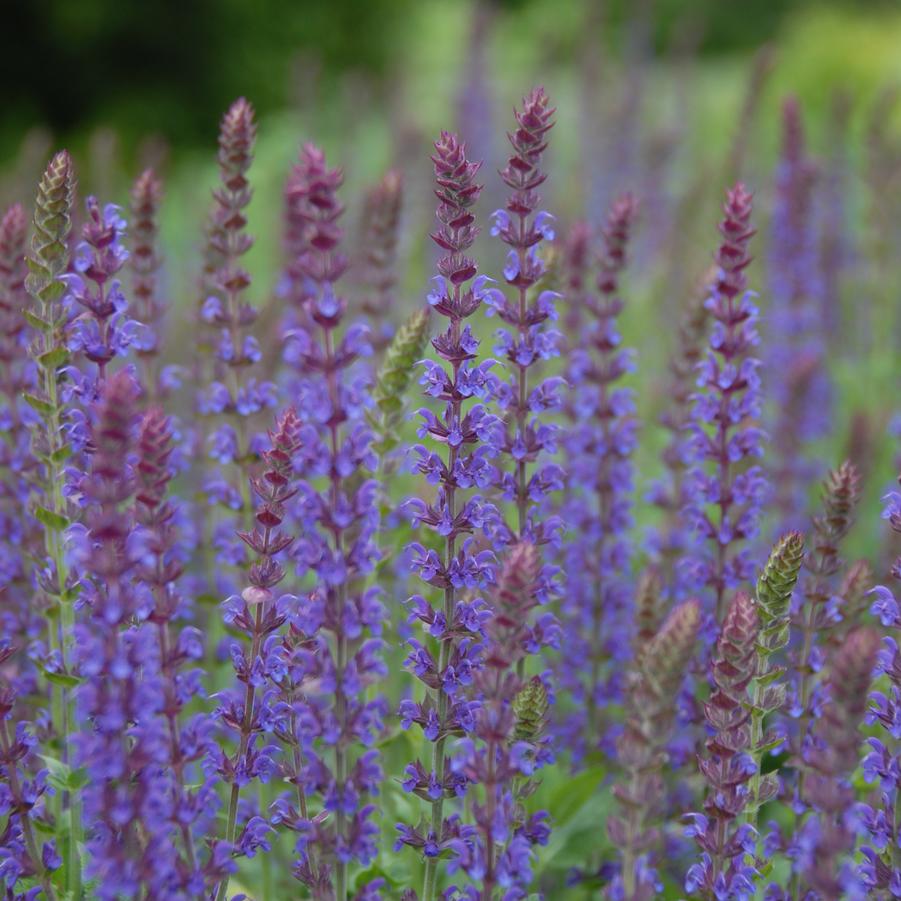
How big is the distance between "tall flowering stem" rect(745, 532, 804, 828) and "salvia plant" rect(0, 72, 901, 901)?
0.04ft

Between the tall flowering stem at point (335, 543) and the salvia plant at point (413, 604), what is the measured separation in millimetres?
10

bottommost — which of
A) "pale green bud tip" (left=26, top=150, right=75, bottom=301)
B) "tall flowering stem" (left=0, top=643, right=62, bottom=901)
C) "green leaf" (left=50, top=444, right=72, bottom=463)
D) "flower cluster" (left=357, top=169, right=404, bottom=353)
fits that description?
"tall flowering stem" (left=0, top=643, right=62, bottom=901)

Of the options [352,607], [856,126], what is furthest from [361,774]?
[856,126]

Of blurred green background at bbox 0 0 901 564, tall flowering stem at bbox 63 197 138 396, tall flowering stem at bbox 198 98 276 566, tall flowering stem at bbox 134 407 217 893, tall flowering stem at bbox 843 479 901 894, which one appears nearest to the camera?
tall flowering stem at bbox 134 407 217 893

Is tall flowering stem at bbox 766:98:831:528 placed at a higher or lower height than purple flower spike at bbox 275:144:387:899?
higher

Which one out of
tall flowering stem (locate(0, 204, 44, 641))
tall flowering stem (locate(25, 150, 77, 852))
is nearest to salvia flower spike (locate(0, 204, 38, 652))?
tall flowering stem (locate(0, 204, 44, 641))

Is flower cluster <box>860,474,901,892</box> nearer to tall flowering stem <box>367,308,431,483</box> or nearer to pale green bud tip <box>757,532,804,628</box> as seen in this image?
pale green bud tip <box>757,532,804,628</box>

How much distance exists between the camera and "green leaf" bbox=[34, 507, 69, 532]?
306 cm

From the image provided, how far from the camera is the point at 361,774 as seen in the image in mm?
2668

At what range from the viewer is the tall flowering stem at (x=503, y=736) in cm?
241

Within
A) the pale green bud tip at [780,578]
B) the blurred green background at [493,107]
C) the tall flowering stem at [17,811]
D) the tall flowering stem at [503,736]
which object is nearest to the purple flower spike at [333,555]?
the tall flowering stem at [503,736]

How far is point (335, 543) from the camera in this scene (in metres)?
2.55

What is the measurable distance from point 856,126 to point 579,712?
1213cm

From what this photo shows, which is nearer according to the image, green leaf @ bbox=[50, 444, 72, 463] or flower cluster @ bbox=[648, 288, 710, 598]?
green leaf @ bbox=[50, 444, 72, 463]
